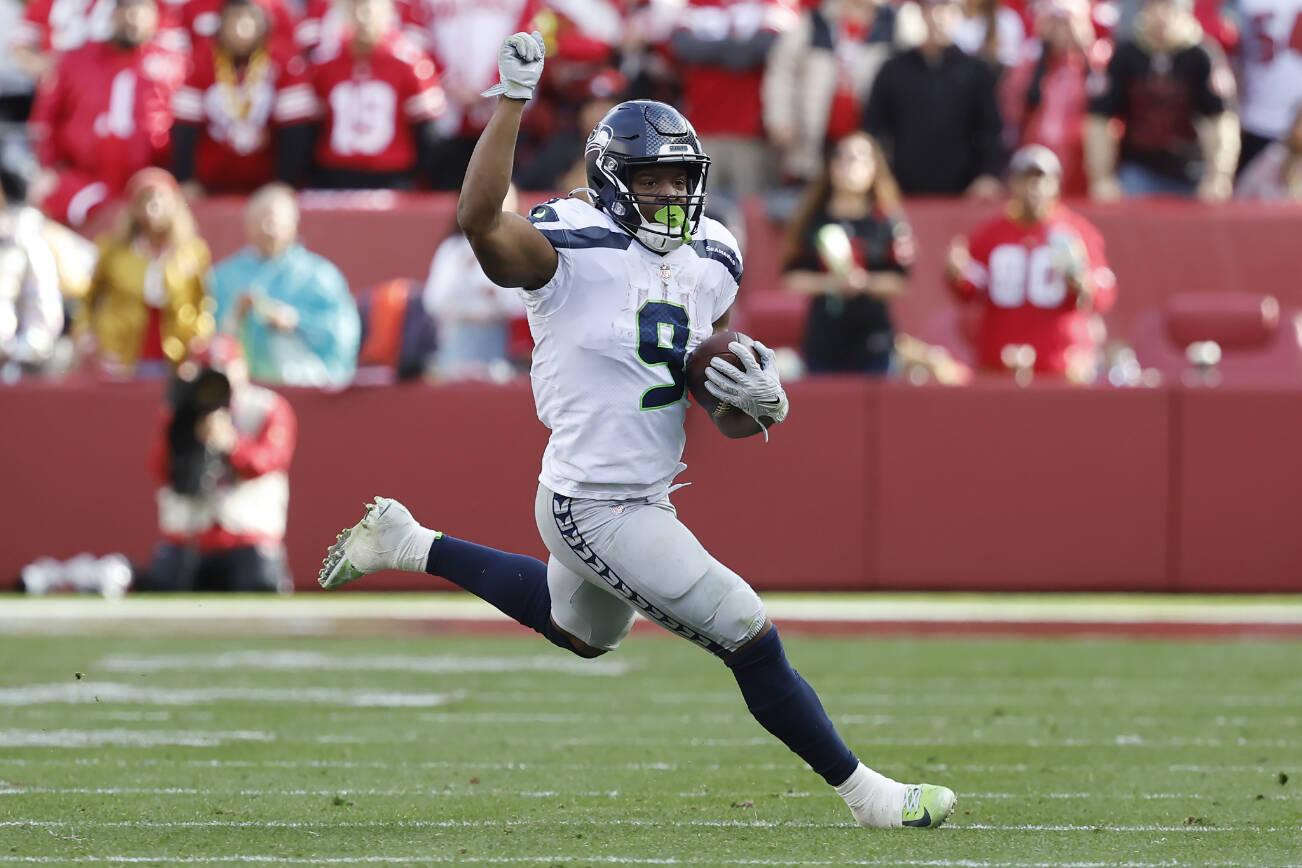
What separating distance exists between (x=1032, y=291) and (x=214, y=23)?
5.49 metres

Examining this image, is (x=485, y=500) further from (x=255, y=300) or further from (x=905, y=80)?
(x=905, y=80)

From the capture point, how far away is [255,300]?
11031mm

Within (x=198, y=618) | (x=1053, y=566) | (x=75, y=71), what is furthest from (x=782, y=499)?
(x=75, y=71)

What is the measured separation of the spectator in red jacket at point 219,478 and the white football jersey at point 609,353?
212 inches

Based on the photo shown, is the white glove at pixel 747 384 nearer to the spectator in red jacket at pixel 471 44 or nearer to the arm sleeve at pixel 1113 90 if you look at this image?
the arm sleeve at pixel 1113 90

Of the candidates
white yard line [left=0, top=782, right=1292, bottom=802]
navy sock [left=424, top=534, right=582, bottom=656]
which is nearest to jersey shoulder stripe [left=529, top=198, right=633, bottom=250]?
navy sock [left=424, top=534, right=582, bottom=656]

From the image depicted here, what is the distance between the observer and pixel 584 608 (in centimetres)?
528

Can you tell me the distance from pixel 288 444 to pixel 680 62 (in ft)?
12.0

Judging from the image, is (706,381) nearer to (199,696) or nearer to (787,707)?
(787,707)

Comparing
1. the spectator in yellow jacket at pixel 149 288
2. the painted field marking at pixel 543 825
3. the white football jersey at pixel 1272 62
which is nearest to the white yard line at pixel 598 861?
the painted field marking at pixel 543 825

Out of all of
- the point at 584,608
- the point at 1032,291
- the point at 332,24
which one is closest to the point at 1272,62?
the point at 1032,291

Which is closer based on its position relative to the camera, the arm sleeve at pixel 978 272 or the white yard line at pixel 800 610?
the white yard line at pixel 800 610

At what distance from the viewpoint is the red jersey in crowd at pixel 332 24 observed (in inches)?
496

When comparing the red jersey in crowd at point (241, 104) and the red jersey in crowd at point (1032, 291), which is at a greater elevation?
the red jersey in crowd at point (241, 104)
